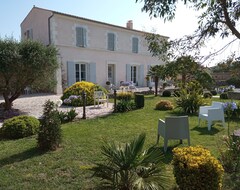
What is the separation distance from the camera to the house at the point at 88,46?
1706 centimetres

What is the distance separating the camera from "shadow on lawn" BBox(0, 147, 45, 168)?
4.21 meters

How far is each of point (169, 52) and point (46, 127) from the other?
3308mm

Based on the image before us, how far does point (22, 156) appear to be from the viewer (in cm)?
448

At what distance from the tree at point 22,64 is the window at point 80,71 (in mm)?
8568

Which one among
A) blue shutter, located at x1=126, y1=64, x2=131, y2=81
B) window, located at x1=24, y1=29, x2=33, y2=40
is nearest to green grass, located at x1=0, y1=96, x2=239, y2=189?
window, located at x1=24, y1=29, x2=33, y2=40

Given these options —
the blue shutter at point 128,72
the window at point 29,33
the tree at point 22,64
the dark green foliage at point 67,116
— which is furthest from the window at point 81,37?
the dark green foliage at point 67,116

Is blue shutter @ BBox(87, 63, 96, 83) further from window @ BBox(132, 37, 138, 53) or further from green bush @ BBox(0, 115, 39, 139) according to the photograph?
green bush @ BBox(0, 115, 39, 139)

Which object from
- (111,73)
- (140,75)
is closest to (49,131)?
(111,73)

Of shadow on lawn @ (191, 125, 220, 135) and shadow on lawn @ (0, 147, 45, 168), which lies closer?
shadow on lawn @ (0, 147, 45, 168)

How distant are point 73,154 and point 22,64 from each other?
5728 millimetres

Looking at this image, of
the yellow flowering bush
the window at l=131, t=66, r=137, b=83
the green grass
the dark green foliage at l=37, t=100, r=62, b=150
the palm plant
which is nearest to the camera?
the yellow flowering bush

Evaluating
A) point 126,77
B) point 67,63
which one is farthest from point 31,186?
point 126,77

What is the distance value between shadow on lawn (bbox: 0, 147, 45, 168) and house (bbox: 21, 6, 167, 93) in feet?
34.9

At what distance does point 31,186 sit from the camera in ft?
10.7
